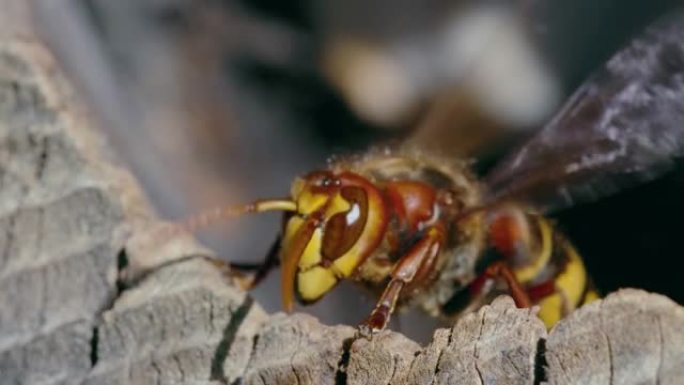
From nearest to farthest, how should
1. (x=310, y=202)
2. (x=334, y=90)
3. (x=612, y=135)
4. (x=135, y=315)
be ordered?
(x=135, y=315)
(x=310, y=202)
(x=612, y=135)
(x=334, y=90)

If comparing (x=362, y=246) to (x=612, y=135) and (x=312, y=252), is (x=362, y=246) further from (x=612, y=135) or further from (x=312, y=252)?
(x=612, y=135)

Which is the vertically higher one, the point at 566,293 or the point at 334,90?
the point at 334,90

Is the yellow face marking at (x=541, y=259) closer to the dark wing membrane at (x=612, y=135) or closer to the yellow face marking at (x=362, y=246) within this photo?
the dark wing membrane at (x=612, y=135)

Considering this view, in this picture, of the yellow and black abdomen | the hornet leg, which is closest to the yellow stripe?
the yellow and black abdomen

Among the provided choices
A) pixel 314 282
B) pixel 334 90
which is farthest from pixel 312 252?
pixel 334 90

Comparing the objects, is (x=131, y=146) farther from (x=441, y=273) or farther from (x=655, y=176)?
(x=655, y=176)

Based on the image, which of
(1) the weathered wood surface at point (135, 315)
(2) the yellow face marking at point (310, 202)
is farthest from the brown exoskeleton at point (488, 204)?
(1) the weathered wood surface at point (135, 315)
